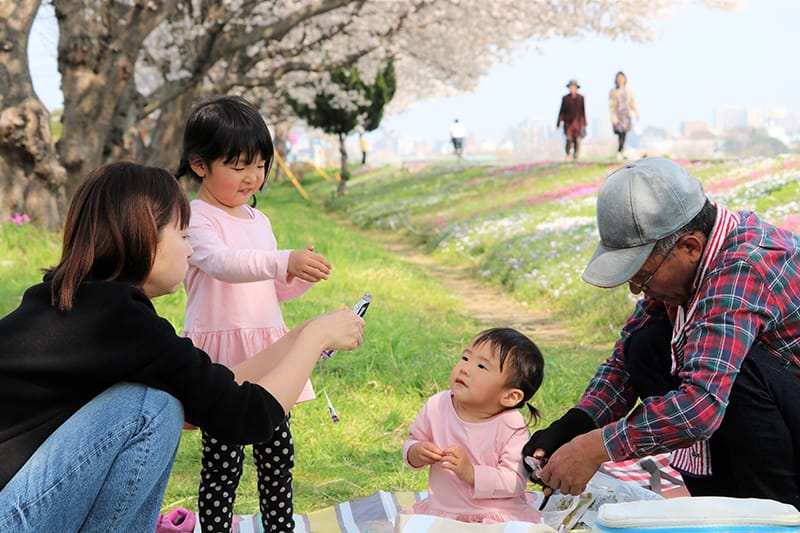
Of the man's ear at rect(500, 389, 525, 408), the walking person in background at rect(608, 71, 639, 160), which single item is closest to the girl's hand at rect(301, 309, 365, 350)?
the man's ear at rect(500, 389, 525, 408)

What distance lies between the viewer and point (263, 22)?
60.5ft

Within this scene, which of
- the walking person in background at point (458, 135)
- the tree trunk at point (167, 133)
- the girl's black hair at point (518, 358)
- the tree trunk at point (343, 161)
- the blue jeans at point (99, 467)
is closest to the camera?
the blue jeans at point (99, 467)

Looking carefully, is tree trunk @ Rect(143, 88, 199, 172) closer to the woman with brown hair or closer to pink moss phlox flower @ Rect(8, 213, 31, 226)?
pink moss phlox flower @ Rect(8, 213, 31, 226)

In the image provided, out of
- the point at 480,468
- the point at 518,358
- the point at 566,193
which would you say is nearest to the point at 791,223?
the point at 518,358

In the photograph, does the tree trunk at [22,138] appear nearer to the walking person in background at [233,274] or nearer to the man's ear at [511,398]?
the walking person in background at [233,274]

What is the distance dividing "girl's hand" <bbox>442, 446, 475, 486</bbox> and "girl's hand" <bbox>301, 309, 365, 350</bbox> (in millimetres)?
480

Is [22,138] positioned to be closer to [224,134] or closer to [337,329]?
[224,134]

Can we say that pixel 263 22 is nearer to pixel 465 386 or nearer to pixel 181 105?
pixel 181 105

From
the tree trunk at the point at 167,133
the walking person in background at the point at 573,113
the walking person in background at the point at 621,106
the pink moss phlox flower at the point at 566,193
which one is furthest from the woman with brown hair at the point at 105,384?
the walking person in background at the point at 573,113

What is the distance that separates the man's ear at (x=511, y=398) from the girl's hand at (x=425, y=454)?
28cm

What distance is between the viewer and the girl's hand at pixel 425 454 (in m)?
2.89

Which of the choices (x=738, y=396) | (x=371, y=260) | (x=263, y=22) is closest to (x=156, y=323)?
(x=738, y=396)

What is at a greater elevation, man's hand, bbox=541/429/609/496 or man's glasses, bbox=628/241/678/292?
man's glasses, bbox=628/241/678/292

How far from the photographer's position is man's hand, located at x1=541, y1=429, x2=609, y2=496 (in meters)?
2.60
